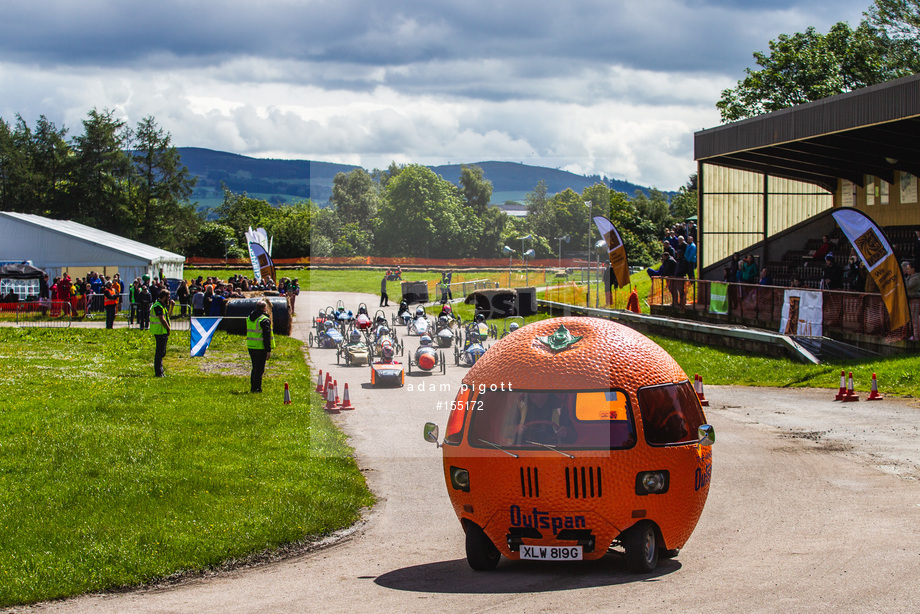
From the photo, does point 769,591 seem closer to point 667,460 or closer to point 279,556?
point 667,460

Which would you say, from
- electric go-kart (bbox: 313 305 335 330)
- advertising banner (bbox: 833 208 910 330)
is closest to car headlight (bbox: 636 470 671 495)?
advertising banner (bbox: 833 208 910 330)

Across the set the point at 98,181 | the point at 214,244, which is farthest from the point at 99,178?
the point at 214,244

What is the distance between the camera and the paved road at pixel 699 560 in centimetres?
664

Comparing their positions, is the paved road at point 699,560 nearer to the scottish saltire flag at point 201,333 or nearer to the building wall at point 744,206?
the scottish saltire flag at point 201,333

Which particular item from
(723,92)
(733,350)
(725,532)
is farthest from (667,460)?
(723,92)

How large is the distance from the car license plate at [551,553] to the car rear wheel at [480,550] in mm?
473

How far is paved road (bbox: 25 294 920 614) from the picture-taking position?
21.8 feet

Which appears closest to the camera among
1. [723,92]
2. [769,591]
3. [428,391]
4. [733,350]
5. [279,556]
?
[769,591]

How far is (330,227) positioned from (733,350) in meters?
16.0

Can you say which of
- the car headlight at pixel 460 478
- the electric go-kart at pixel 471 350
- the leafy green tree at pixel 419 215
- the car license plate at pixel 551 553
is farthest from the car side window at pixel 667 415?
the electric go-kart at pixel 471 350

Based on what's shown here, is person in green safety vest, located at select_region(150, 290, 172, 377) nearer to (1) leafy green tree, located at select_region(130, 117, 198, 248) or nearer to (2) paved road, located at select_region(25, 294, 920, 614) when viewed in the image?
(2) paved road, located at select_region(25, 294, 920, 614)

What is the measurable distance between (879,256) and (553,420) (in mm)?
14846

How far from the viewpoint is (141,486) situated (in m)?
11.0

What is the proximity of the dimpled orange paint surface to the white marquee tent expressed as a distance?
4260 cm
